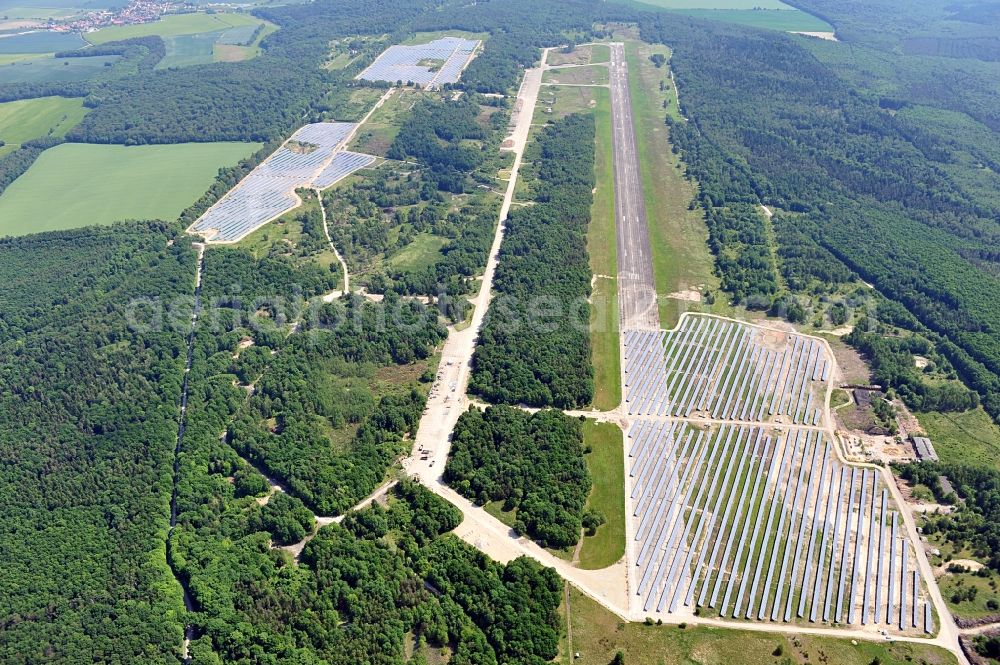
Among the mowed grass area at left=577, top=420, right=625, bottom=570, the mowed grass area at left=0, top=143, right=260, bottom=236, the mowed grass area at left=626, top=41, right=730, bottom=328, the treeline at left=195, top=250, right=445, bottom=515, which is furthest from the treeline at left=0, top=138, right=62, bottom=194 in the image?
the mowed grass area at left=577, top=420, right=625, bottom=570

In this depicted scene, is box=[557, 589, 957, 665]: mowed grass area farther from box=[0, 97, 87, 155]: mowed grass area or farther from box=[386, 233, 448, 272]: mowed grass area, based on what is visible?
box=[0, 97, 87, 155]: mowed grass area

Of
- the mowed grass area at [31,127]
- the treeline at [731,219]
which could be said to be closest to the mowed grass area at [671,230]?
the treeline at [731,219]

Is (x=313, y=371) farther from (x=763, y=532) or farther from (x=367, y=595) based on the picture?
(x=763, y=532)

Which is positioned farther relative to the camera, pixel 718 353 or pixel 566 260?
pixel 566 260

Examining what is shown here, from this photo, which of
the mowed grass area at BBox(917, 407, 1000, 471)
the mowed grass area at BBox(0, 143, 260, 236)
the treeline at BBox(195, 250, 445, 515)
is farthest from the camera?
the mowed grass area at BBox(0, 143, 260, 236)

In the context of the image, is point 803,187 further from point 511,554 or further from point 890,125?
point 511,554

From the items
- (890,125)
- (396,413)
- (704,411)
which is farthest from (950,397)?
(890,125)

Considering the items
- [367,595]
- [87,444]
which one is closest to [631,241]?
[367,595]
